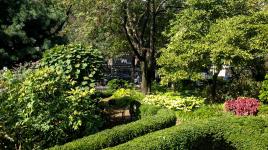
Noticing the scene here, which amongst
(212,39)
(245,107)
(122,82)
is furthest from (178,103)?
(122,82)

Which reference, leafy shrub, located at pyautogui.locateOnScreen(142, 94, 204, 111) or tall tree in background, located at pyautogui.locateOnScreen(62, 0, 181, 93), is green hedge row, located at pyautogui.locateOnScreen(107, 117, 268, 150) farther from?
tall tree in background, located at pyautogui.locateOnScreen(62, 0, 181, 93)

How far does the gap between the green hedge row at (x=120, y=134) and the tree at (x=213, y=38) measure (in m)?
6.79

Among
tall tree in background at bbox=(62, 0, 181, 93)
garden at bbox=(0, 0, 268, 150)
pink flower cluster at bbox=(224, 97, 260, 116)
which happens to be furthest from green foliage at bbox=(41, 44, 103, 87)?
tall tree in background at bbox=(62, 0, 181, 93)

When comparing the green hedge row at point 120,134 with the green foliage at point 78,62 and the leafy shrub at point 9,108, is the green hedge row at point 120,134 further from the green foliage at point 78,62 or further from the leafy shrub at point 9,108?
the green foliage at point 78,62

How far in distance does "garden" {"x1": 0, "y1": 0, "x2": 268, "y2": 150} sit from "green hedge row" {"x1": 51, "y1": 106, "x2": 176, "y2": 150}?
0.03 m

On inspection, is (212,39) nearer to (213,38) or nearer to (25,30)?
(213,38)

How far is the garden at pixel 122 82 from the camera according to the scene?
9.88 metres

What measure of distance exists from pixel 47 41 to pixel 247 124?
10.9 m

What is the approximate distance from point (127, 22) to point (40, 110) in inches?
603

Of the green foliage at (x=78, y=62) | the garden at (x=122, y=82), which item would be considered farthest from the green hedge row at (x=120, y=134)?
the green foliage at (x=78, y=62)

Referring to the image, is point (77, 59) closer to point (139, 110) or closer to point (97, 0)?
point (139, 110)

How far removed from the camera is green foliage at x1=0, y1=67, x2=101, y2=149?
962 cm

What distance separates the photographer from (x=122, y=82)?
1112 inches

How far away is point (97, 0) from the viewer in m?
21.1
